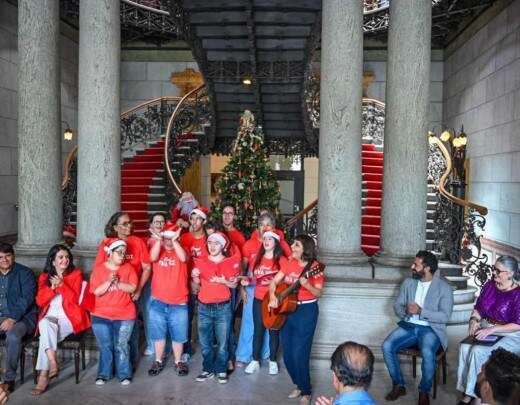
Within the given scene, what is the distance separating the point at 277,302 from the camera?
4.55 meters

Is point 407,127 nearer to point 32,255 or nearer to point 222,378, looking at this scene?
point 222,378

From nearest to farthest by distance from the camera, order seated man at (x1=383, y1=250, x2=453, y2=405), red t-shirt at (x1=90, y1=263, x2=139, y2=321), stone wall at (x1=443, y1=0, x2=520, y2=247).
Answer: seated man at (x1=383, y1=250, x2=453, y2=405)
red t-shirt at (x1=90, y1=263, x2=139, y2=321)
stone wall at (x1=443, y1=0, x2=520, y2=247)

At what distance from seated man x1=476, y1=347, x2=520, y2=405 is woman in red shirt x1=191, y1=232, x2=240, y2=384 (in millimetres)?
2910

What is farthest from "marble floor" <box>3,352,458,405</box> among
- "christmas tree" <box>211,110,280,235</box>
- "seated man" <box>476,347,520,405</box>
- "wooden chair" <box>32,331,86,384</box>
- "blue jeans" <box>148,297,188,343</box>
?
"christmas tree" <box>211,110,280,235</box>

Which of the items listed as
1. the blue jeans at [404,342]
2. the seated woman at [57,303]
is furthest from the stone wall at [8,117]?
the blue jeans at [404,342]

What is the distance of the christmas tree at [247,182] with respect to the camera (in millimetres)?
7676

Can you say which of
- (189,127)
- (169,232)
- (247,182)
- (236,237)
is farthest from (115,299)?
(189,127)

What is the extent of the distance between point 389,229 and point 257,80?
598 cm

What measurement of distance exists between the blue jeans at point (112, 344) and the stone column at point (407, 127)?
9.53 feet

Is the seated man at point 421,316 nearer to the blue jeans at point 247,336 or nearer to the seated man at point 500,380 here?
the blue jeans at point 247,336

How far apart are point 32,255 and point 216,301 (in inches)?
97.3

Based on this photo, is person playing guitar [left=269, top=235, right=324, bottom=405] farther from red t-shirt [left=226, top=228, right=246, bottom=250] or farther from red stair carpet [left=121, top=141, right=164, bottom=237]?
red stair carpet [left=121, top=141, right=164, bottom=237]

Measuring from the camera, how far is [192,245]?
5547mm

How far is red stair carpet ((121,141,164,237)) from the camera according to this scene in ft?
37.5
